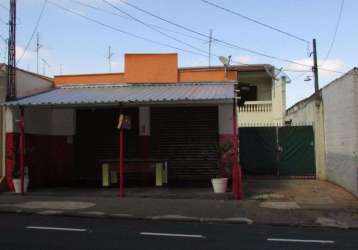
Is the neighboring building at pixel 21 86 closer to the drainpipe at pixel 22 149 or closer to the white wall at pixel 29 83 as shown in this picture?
the white wall at pixel 29 83

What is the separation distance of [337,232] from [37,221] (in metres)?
6.28

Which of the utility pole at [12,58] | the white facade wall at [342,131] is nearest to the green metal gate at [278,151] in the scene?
the white facade wall at [342,131]

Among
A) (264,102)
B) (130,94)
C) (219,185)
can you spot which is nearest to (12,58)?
(130,94)

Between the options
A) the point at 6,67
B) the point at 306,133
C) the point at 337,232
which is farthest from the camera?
the point at 306,133

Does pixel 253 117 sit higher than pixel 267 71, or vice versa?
pixel 267 71

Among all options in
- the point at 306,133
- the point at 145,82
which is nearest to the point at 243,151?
the point at 306,133

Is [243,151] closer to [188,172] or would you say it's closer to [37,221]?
[188,172]

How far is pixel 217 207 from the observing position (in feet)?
48.0

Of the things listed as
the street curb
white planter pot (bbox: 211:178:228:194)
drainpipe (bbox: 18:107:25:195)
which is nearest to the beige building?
white planter pot (bbox: 211:178:228:194)

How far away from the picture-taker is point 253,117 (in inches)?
1228

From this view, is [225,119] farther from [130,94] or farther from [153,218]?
[153,218]

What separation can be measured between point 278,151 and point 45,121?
9.32 meters

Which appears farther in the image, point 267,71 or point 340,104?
point 267,71

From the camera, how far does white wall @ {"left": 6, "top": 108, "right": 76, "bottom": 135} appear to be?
722 inches
